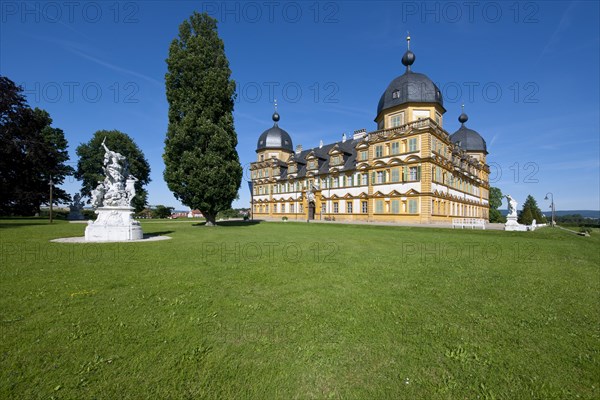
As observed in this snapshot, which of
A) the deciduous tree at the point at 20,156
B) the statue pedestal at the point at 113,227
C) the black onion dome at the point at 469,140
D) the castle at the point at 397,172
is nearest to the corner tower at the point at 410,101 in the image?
the castle at the point at 397,172

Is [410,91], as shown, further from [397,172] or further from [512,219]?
[512,219]

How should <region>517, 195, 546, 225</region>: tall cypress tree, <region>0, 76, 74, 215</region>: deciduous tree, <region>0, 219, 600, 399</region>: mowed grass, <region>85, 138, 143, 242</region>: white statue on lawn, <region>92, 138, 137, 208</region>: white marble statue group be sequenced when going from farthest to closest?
<region>517, 195, 546, 225</region>: tall cypress tree < <region>0, 76, 74, 215</region>: deciduous tree < <region>92, 138, 137, 208</region>: white marble statue group < <region>85, 138, 143, 242</region>: white statue on lawn < <region>0, 219, 600, 399</region>: mowed grass

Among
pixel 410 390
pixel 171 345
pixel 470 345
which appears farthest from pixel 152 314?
pixel 470 345

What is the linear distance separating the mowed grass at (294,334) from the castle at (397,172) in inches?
1073

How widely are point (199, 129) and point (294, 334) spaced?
77.3 ft

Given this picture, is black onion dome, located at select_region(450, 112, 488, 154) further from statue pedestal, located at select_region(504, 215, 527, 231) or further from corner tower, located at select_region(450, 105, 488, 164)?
statue pedestal, located at select_region(504, 215, 527, 231)

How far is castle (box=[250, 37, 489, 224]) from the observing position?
32656 mm

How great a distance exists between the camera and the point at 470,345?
3475 millimetres

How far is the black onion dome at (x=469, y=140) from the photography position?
2096 inches

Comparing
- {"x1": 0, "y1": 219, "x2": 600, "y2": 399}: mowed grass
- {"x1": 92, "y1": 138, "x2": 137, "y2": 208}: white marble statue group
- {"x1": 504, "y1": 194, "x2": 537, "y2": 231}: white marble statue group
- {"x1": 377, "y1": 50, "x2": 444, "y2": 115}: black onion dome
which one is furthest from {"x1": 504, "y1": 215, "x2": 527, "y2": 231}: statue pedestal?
{"x1": 92, "y1": 138, "x2": 137, "y2": 208}: white marble statue group

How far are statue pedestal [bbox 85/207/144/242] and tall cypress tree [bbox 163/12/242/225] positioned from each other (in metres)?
9.42

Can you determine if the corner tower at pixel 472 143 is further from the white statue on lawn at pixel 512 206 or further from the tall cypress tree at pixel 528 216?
the white statue on lawn at pixel 512 206

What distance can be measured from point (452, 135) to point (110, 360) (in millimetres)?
64219

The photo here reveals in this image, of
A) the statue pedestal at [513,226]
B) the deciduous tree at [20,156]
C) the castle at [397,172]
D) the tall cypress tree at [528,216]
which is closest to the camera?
the statue pedestal at [513,226]
